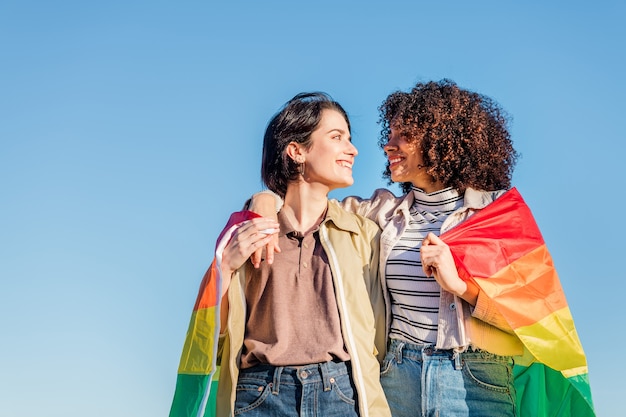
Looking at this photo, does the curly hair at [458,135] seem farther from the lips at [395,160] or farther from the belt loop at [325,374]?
the belt loop at [325,374]

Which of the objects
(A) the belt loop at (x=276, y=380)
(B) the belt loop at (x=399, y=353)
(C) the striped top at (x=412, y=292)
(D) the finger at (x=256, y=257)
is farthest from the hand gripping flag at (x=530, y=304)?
(A) the belt loop at (x=276, y=380)

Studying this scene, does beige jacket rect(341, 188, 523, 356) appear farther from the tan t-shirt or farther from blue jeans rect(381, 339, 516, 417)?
the tan t-shirt

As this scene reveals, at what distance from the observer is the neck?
496 cm

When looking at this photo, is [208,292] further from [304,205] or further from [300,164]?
[300,164]

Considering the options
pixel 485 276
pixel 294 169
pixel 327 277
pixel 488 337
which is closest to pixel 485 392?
pixel 488 337

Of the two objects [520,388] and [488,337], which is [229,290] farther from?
[520,388]

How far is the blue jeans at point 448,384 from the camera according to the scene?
4.58 meters

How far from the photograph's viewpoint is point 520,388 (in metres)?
4.86

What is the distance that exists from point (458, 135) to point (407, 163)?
0.41 metres

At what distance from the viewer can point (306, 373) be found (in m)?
4.27

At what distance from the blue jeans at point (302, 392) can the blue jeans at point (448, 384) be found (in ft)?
1.65

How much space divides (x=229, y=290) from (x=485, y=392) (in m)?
1.64

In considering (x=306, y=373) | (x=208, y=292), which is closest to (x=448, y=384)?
(x=306, y=373)

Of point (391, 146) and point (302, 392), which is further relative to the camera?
point (391, 146)
